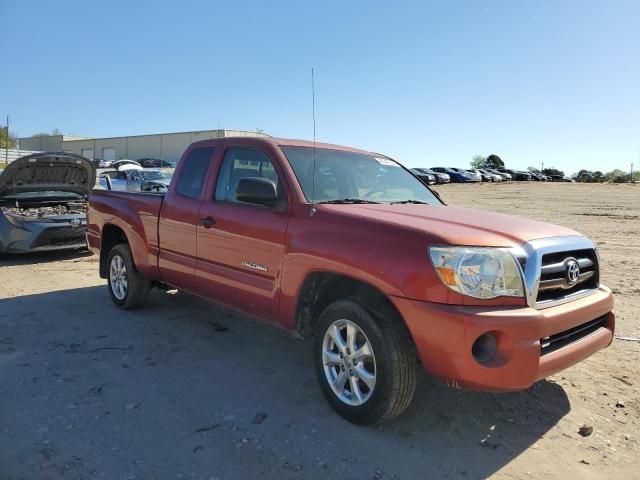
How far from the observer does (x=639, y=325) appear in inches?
205

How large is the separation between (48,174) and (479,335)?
8.69 metres

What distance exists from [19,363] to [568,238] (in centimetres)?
434

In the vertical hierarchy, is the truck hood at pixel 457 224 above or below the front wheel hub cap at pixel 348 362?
above

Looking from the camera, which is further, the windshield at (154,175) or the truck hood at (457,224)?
the windshield at (154,175)

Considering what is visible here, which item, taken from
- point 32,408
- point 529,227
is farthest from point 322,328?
point 32,408

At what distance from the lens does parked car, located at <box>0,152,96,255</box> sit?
8422 millimetres

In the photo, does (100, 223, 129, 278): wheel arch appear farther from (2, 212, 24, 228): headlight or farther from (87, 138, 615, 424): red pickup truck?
(2, 212, 24, 228): headlight

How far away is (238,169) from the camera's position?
4.40 metres

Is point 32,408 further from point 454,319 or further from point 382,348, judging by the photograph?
point 454,319

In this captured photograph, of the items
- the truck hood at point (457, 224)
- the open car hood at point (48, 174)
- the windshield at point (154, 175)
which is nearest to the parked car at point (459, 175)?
the windshield at point (154, 175)

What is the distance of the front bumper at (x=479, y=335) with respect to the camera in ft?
8.93

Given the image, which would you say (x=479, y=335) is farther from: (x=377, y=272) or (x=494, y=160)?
(x=494, y=160)

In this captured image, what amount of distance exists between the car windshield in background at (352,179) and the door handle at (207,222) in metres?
0.89

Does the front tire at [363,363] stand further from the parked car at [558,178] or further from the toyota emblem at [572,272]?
the parked car at [558,178]
